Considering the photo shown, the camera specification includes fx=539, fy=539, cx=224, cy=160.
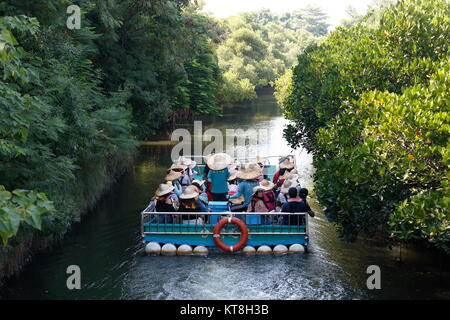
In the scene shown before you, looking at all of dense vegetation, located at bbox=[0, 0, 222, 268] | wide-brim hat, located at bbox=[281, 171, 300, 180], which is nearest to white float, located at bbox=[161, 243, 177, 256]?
dense vegetation, located at bbox=[0, 0, 222, 268]

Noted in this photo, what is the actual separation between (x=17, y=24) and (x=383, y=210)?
727cm

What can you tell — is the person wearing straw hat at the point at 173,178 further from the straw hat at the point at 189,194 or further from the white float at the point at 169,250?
the white float at the point at 169,250

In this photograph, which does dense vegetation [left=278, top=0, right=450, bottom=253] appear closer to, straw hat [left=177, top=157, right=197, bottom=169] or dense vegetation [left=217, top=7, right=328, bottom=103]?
straw hat [left=177, top=157, right=197, bottom=169]

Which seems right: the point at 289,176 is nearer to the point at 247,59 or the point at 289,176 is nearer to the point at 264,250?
the point at 264,250

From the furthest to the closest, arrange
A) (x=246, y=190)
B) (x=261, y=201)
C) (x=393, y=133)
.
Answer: (x=246, y=190) < (x=261, y=201) < (x=393, y=133)

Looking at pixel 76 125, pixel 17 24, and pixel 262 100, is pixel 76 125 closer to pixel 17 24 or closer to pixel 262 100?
pixel 17 24

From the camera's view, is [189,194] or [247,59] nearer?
[189,194]

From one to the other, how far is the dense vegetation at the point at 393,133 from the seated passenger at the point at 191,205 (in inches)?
120

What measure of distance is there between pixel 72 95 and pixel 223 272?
211 inches

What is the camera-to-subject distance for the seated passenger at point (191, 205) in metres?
13.1

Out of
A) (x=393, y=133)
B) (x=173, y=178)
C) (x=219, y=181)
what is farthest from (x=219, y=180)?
(x=393, y=133)

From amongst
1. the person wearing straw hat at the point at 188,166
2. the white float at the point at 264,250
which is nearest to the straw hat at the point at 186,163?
the person wearing straw hat at the point at 188,166

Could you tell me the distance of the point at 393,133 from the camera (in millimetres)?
9578
